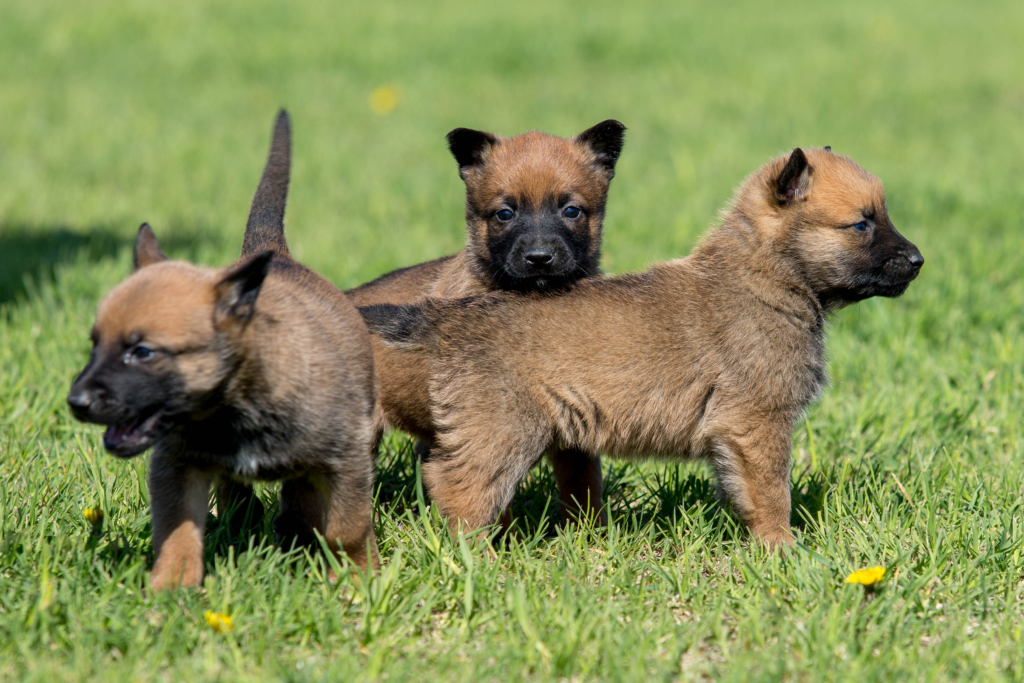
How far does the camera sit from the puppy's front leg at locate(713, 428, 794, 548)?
11.5 feet

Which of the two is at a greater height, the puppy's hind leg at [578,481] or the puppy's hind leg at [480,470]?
the puppy's hind leg at [480,470]

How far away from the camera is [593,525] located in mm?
3721

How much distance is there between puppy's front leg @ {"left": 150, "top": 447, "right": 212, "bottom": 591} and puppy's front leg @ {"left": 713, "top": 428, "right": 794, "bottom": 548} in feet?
5.72

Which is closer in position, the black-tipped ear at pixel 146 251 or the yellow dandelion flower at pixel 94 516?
the black-tipped ear at pixel 146 251

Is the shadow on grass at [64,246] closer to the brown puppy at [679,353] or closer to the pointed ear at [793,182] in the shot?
the brown puppy at [679,353]

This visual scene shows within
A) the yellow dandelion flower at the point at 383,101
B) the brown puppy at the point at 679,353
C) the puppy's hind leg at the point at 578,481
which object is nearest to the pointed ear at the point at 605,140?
the brown puppy at the point at 679,353

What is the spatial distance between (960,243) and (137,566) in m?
6.03

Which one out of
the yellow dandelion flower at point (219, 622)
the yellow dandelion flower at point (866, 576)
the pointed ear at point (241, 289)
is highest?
the pointed ear at point (241, 289)

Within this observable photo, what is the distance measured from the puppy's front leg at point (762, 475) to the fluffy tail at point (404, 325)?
1.07m

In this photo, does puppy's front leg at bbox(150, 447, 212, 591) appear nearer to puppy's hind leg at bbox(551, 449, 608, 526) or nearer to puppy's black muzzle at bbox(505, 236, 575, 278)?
puppy's hind leg at bbox(551, 449, 608, 526)

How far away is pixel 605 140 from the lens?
4.58m

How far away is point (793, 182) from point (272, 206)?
6.46 feet

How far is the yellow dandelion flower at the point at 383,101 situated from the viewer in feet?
36.1

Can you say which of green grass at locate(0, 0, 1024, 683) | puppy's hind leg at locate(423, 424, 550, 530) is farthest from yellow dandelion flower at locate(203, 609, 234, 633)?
puppy's hind leg at locate(423, 424, 550, 530)
